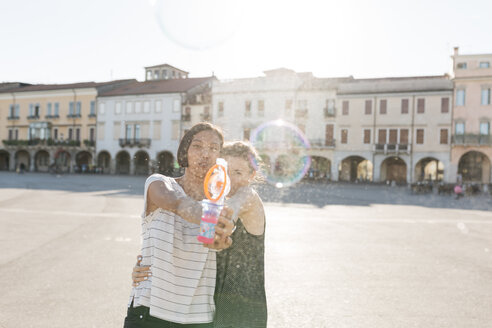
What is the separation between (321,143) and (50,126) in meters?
35.1

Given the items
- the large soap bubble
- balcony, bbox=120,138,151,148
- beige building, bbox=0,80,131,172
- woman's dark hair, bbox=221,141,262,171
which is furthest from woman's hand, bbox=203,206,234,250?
beige building, bbox=0,80,131,172

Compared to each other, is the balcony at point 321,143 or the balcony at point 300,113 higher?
the balcony at point 300,113

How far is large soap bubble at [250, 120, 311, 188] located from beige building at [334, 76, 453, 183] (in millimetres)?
3446

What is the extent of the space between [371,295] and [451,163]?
37277 mm

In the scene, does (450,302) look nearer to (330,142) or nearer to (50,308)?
(50,308)

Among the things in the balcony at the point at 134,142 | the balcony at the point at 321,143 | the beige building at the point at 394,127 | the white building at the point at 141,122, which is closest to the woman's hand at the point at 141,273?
the beige building at the point at 394,127

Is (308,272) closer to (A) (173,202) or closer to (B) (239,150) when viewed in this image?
(B) (239,150)

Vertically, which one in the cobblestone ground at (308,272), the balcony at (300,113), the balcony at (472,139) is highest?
the balcony at (300,113)

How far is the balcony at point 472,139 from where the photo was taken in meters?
38.2

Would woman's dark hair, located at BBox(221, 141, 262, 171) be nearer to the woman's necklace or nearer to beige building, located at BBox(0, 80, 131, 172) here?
the woman's necklace

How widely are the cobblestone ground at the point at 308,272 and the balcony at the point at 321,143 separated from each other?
30.4 meters

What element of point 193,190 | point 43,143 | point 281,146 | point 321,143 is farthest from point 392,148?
point 43,143

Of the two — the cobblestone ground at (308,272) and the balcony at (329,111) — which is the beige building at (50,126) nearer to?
the balcony at (329,111)

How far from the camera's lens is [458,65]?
129ft
